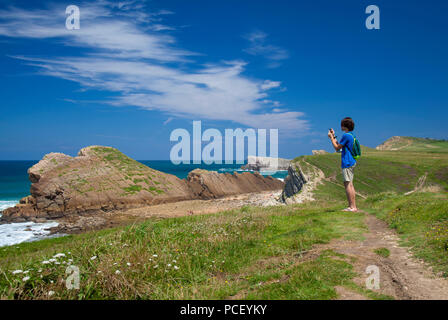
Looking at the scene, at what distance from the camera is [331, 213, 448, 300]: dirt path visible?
4258 millimetres

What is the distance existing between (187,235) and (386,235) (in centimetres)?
626

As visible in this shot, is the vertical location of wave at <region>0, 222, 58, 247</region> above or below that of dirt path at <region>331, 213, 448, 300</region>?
below

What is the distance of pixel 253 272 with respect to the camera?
6129 millimetres

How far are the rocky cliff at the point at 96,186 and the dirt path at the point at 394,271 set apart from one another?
138 ft

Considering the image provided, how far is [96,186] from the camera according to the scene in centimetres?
4609

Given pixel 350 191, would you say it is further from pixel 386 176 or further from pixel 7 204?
pixel 7 204

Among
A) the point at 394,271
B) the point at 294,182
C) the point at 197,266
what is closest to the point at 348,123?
the point at 394,271

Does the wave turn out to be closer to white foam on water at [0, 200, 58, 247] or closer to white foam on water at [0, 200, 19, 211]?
white foam on water at [0, 200, 58, 247]

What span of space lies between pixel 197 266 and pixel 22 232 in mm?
32504

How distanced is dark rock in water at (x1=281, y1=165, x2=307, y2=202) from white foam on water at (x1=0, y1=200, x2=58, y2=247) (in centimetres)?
3570

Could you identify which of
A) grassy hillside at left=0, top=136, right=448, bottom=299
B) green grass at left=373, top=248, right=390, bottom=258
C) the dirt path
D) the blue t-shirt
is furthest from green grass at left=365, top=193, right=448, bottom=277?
the blue t-shirt
